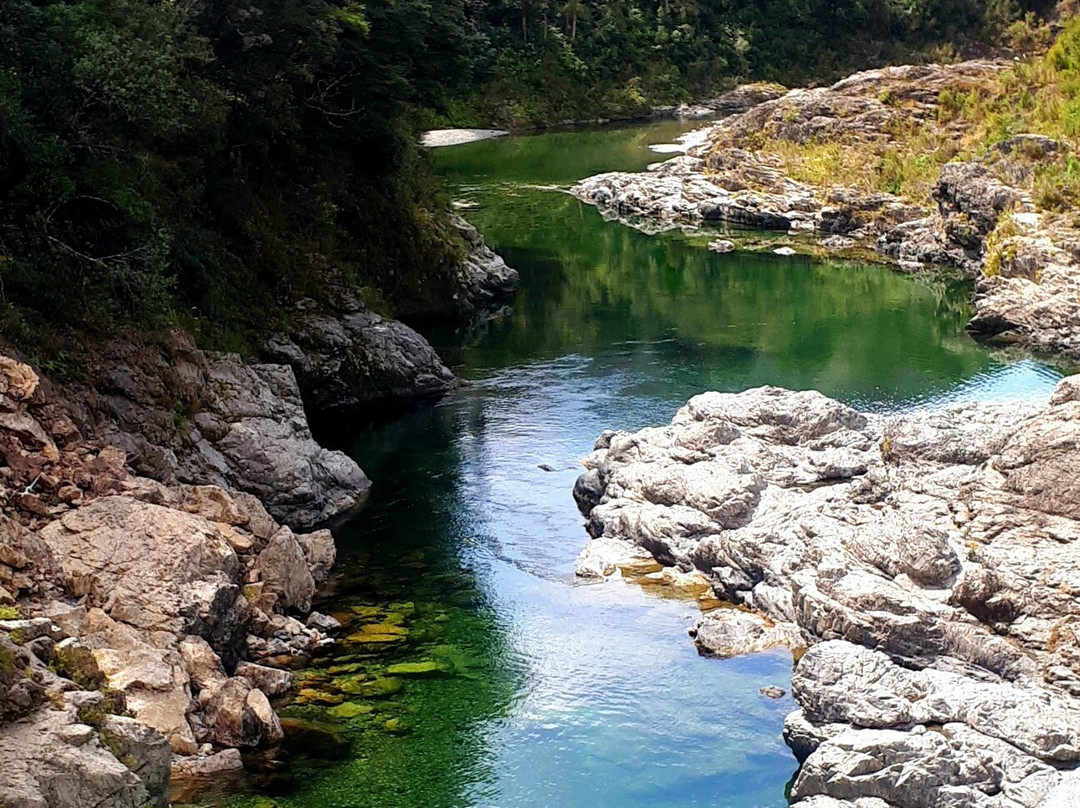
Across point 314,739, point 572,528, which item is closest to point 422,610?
point 572,528

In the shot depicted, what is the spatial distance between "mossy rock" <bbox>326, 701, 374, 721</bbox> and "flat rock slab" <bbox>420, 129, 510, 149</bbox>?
71.7m

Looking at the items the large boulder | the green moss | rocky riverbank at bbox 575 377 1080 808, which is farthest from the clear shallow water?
the green moss

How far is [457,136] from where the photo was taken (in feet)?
312

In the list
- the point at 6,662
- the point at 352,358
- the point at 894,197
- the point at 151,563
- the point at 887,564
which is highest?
the point at 894,197

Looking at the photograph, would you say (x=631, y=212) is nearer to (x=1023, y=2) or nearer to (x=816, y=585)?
(x=816, y=585)

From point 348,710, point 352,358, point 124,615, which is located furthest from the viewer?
point 352,358

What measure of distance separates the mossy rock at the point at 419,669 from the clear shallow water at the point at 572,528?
7.4 inches

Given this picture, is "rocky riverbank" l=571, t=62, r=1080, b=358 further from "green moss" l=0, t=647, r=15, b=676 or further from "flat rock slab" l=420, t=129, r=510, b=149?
"green moss" l=0, t=647, r=15, b=676

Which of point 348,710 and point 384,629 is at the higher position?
point 384,629

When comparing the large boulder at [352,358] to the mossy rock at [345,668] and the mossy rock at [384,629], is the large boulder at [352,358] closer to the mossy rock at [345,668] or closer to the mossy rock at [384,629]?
the mossy rock at [384,629]

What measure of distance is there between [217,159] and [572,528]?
49.1ft

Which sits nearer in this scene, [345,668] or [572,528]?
[345,668]

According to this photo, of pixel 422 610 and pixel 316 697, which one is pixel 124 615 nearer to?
pixel 316 697

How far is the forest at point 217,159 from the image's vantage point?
89.1ft
